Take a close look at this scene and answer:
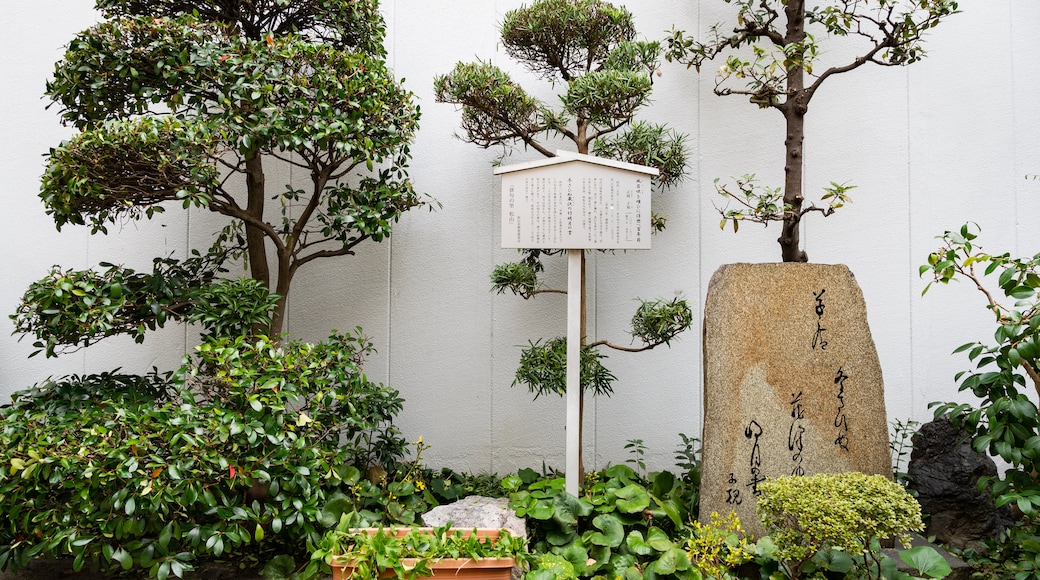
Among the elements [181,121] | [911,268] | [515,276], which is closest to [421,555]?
[515,276]

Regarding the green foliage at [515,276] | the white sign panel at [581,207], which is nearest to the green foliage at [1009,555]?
the white sign panel at [581,207]

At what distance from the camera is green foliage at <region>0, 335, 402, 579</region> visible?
250 centimetres

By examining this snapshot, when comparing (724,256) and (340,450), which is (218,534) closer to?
(340,450)

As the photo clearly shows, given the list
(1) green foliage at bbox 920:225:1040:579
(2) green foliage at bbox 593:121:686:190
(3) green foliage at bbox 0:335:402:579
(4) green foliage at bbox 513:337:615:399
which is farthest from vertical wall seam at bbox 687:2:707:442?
(3) green foliage at bbox 0:335:402:579

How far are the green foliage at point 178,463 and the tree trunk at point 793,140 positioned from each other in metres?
2.47

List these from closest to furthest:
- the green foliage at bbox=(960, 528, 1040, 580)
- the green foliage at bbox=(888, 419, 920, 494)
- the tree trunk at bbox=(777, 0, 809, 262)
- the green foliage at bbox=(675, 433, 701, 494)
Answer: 1. the green foliage at bbox=(960, 528, 1040, 580)
2. the tree trunk at bbox=(777, 0, 809, 262)
3. the green foliage at bbox=(675, 433, 701, 494)
4. the green foliage at bbox=(888, 419, 920, 494)

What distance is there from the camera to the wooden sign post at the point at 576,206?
3.04 meters

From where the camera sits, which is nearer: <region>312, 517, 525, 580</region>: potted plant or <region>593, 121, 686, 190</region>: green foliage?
<region>312, 517, 525, 580</region>: potted plant

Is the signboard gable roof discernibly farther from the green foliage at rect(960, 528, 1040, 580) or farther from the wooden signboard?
the green foliage at rect(960, 528, 1040, 580)

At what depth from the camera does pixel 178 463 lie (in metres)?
2.53

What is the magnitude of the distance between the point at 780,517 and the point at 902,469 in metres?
1.60

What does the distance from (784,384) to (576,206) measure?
4.56 ft

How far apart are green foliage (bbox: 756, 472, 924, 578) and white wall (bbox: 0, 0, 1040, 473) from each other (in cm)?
127

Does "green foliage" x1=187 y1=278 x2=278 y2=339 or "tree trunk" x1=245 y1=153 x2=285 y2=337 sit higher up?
"tree trunk" x1=245 y1=153 x2=285 y2=337
